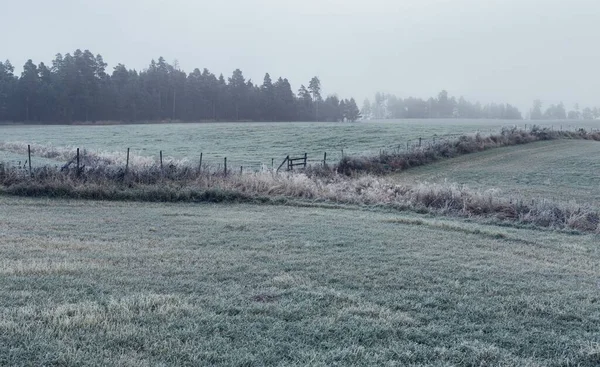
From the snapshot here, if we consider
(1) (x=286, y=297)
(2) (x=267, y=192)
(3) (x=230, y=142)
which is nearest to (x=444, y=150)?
(3) (x=230, y=142)

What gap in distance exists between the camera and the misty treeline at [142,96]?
77.5 metres

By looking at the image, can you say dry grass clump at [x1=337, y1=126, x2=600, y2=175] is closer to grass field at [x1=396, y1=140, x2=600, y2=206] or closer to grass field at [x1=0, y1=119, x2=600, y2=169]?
grass field at [x1=396, y1=140, x2=600, y2=206]

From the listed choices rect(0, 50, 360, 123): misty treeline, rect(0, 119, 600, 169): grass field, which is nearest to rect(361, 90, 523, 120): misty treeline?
rect(0, 50, 360, 123): misty treeline

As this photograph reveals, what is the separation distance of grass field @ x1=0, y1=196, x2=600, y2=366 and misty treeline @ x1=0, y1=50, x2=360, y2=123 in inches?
2906

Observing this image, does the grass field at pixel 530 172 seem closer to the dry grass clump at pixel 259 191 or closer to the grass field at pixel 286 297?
the dry grass clump at pixel 259 191

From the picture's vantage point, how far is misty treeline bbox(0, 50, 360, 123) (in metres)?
77.5

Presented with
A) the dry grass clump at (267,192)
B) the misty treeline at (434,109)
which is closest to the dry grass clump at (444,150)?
the dry grass clump at (267,192)

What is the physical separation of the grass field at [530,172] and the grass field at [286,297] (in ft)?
49.5

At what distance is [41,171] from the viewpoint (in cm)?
1769

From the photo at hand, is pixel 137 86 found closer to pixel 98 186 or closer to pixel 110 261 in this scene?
pixel 98 186

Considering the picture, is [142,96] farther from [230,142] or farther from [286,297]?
[286,297]

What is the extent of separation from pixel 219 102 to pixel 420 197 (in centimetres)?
8091

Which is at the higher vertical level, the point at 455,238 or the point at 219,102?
the point at 219,102

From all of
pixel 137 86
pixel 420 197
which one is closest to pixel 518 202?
pixel 420 197
